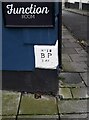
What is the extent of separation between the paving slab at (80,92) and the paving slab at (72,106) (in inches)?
8.7

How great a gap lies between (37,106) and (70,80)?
1.53m

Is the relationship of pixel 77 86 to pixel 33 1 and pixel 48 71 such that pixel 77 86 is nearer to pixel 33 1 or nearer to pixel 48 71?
pixel 48 71

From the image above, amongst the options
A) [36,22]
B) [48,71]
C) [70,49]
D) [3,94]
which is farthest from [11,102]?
[70,49]

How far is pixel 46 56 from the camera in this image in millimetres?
5566

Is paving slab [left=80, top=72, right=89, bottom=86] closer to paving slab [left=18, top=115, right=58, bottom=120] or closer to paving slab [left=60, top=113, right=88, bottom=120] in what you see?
paving slab [left=60, top=113, right=88, bottom=120]

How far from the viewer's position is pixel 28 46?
18.3ft

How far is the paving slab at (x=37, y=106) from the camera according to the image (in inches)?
198

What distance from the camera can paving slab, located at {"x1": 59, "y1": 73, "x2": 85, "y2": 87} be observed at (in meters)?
6.33

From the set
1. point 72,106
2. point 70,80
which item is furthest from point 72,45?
point 72,106

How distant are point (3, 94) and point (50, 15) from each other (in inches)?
66.7

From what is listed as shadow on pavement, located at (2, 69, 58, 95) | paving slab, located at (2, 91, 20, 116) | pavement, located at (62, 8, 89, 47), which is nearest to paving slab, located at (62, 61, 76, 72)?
shadow on pavement, located at (2, 69, 58, 95)

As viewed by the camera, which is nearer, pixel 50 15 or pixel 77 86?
pixel 50 15

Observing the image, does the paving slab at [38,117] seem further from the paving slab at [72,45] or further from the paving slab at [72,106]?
the paving slab at [72,45]

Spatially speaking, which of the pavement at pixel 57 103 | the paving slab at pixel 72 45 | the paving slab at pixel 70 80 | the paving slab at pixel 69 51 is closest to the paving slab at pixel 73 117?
the pavement at pixel 57 103
